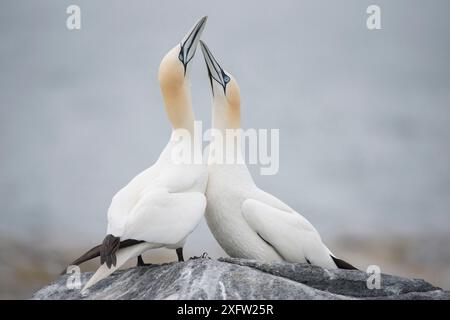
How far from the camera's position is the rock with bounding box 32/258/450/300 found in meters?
5.80

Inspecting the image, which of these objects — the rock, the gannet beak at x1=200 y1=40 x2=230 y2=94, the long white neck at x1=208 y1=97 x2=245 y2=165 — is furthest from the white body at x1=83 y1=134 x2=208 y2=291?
the gannet beak at x1=200 y1=40 x2=230 y2=94

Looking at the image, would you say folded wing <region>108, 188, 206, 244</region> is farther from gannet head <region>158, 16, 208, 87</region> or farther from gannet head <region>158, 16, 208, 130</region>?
gannet head <region>158, 16, 208, 87</region>

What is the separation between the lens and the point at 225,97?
741cm

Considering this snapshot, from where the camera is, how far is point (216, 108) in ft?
24.5

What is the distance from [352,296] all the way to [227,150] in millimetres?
1747

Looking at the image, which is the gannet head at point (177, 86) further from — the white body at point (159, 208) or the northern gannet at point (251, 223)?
the northern gannet at point (251, 223)

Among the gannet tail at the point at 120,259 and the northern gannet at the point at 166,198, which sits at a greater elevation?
the northern gannet at the point at 166,198

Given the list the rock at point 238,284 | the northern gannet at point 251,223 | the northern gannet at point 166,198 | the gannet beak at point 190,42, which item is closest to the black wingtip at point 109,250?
the northern gannet at point 166,198

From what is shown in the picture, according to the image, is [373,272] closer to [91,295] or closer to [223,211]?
[223,211]

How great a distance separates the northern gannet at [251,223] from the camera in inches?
275

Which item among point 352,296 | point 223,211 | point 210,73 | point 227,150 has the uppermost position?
point 210,73

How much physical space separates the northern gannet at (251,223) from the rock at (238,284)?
0.43 m
